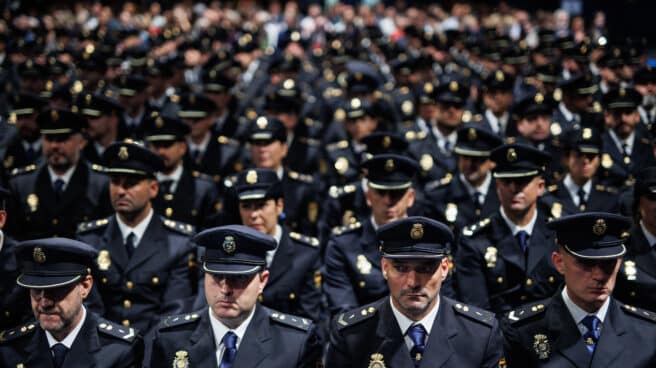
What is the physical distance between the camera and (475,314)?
4352mm

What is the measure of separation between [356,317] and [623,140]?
515cm

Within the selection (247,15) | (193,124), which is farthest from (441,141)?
(247,15)

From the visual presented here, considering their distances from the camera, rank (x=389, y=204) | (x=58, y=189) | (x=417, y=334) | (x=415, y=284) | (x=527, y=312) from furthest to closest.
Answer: (x=58, y=189)
(x=389, y=204)
(x=527, y=312)
(x=417, y=334)
(x=415, y=284)

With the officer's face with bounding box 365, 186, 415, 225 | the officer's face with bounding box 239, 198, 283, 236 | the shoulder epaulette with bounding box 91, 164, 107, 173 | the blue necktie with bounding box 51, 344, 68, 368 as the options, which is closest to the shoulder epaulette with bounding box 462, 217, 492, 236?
the officer's face with bounding box 365, 186, 415, 225

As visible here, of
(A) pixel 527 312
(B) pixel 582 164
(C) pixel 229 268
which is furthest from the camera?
(B) pixel 582 164

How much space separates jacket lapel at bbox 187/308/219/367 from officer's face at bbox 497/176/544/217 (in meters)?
2.61

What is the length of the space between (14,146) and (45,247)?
4.74m

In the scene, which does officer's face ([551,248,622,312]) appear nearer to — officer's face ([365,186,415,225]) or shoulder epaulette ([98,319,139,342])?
officer's face ([365,186,415,225])

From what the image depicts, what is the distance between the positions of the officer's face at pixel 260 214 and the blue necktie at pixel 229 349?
1.57 meters

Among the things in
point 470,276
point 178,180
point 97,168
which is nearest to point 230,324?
point 470,276

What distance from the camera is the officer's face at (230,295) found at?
4.25 m

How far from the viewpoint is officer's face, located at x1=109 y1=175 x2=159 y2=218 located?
5.77 metres

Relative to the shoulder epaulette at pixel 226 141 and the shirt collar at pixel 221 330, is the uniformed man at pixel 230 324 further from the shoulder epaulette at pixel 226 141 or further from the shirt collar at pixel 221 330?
the shoulder epaulette at pixel 226 141

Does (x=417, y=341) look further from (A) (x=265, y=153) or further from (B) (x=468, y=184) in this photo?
(A) (x=265, y=153)
